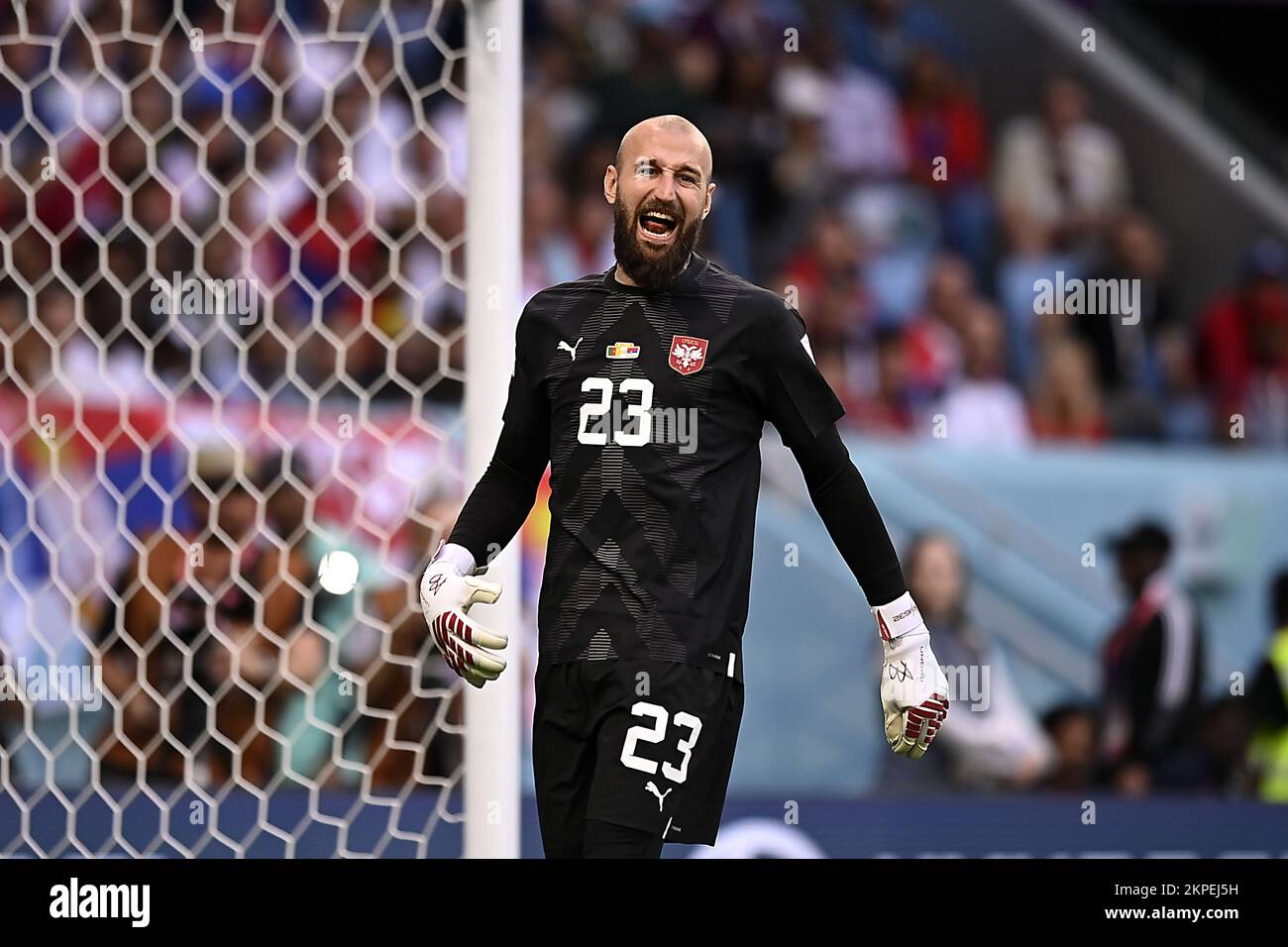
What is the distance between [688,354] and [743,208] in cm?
566

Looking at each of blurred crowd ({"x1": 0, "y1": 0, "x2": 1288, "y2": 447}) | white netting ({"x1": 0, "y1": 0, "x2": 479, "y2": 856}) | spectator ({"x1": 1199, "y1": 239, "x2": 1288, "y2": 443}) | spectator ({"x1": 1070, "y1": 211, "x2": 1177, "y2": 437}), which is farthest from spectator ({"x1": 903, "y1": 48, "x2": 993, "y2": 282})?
white netting ({"x1": 0, "y1": 0, "x2": 479, "y2": 856})

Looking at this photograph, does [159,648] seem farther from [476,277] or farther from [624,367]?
[624,367]

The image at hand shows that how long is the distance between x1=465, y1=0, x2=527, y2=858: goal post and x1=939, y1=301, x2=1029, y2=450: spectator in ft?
13.2

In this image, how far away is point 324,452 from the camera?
6480mm

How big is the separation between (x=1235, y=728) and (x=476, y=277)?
409 cm

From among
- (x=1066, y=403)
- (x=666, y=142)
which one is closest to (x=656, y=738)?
(x=666, y=142)

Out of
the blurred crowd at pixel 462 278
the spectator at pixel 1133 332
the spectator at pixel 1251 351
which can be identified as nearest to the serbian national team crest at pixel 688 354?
the blurred crowd at pixel 462 278

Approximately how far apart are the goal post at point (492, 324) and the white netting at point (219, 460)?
0.22 m

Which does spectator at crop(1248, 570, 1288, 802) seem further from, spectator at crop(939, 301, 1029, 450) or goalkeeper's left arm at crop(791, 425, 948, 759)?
goalkeeper's left arm at crop(791, 425, 948, 759)

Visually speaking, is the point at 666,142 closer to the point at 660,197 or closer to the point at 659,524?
the point at 660,197

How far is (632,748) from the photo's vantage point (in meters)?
3.33

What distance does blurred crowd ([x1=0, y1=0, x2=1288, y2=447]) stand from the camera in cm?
683

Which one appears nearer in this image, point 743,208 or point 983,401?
point 983,401
